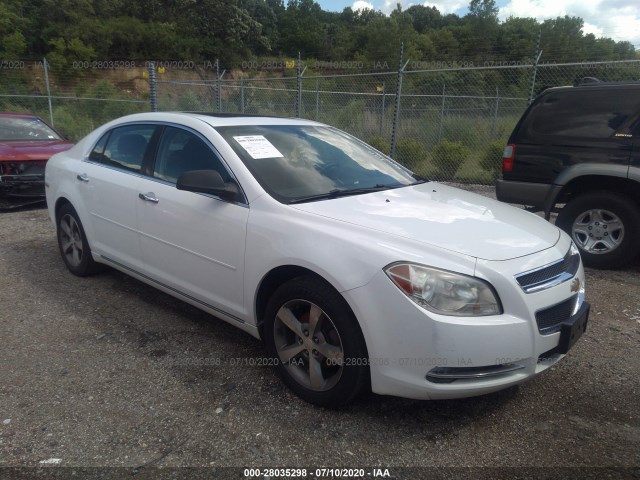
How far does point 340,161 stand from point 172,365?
1.81m

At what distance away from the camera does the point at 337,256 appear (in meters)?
2.52

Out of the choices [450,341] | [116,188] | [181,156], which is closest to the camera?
[450,341]

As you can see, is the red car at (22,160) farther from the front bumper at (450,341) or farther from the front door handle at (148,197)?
the front bumper at (450,341)

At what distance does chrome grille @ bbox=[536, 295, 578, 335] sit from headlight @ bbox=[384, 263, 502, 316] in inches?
10.8

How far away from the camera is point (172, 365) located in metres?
3.23

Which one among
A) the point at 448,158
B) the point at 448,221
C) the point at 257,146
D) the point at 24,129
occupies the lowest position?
the point at 448,158

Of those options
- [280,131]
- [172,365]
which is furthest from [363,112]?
[172,365]

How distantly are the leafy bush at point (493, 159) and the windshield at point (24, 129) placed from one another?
840 centimetres

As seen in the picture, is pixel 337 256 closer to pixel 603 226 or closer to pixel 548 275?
pixel 548 275

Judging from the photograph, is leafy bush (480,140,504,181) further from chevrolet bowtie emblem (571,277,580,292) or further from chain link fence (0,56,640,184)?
chevrolet bowtie emblem (571,277,580,292)

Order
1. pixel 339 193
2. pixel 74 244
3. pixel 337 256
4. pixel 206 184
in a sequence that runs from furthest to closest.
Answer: pixel 74 244 → pixel 339 193 → pixel 206 184 → pixel 337 256

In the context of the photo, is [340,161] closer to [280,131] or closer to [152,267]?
[280,131]

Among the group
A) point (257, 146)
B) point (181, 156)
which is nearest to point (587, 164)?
point (257, 146)

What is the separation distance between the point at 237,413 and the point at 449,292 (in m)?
1.32
